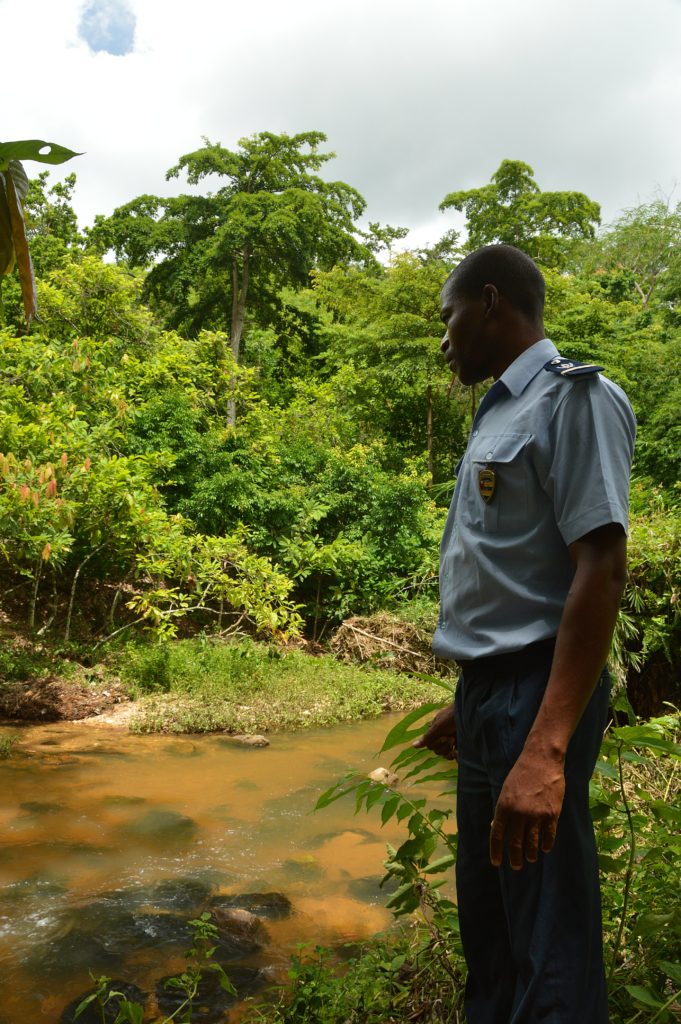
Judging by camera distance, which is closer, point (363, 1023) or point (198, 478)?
point (363, 1023)

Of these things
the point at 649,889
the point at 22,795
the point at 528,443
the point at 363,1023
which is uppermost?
the point at 528,443

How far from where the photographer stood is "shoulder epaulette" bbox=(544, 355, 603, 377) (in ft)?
4.54

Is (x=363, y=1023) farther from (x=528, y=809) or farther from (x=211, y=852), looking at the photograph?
(x=211, y=852)

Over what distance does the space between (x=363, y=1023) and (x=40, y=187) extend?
17943mm

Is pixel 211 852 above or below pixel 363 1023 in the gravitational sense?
below

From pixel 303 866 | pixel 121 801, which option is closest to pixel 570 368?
pixel 303 866

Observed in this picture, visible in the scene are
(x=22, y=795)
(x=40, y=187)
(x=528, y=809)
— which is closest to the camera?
(x=528, y=809)

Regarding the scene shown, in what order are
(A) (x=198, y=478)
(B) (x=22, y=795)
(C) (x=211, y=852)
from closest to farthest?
1. (C) (x=211, y=852)
2. (B) (x=22, y=795)
3. (A) (x=198, y=478)

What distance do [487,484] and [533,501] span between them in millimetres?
90

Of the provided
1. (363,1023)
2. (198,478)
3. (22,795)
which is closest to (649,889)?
(363,1023)

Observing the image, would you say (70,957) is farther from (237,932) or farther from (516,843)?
(516,843)

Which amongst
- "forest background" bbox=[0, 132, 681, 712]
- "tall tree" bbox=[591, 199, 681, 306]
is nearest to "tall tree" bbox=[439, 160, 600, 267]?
"forest background" bbox=[0, 132, 681, 712]

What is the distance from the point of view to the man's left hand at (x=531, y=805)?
1.25 meters

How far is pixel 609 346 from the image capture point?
13.3 metres
